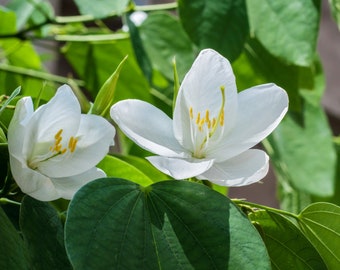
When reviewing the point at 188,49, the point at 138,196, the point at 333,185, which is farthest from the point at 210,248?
the point at 333,185

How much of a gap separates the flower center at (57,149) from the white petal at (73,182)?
0.03 ft

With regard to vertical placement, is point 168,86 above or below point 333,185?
above

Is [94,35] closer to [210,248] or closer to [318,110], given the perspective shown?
[318,110]

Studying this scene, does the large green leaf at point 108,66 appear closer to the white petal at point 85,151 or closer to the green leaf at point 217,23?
the green leaf at point 217,23

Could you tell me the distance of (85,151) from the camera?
0.35 metres

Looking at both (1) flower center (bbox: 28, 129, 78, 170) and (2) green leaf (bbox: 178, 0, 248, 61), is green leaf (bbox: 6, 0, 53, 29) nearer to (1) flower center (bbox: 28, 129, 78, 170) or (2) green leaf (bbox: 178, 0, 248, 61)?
(2) green leaf (bbox: 178, 0, 248, 61)

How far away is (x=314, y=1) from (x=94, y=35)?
0.28 meters

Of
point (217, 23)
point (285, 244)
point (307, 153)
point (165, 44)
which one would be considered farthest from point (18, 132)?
point (307, 153)

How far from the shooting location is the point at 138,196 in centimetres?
34

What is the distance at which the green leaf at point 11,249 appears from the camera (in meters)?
0.30

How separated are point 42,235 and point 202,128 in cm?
9

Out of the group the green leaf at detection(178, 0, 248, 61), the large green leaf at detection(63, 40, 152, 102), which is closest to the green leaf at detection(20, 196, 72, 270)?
the green leaf at detection(178, 0, 248, 61)

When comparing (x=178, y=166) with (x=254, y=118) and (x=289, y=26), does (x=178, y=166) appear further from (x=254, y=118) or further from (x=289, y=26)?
(x=289, y=26)

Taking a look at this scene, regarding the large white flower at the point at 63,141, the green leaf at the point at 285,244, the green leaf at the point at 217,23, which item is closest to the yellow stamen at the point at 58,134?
the large white flower at the point at 63,141
